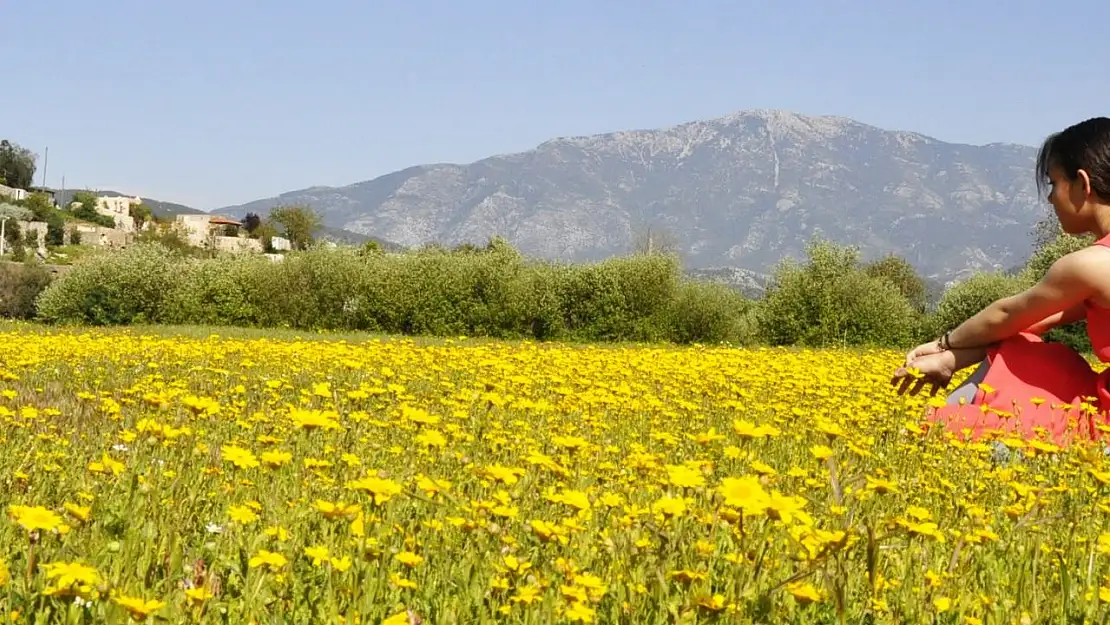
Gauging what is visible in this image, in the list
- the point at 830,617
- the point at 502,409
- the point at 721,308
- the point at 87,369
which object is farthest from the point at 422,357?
the point at 721,308

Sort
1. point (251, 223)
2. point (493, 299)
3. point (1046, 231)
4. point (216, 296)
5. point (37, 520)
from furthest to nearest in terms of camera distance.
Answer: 1. point (251, 223)
2. point (1046, 231)
3. point (216, 296)
4. point (493, 299)
5. point (37, 520)

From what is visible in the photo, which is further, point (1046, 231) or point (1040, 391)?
point (1046, 231)

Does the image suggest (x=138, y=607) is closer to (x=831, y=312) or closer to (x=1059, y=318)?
(x=1059, y=318)

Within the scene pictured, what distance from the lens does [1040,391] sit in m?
5.26

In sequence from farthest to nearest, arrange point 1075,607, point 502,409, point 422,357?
point 422,357, point 502,409, point 1075,607

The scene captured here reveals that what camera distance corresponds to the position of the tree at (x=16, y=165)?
539ft

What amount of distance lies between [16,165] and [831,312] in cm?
16453

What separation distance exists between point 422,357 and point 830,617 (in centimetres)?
883

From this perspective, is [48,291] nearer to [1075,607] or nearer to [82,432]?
[82,432]

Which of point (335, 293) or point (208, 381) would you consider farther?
point (335, 293)

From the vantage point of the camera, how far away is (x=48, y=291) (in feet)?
124

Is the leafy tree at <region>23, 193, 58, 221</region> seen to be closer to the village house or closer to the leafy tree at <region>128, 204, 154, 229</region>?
the village house

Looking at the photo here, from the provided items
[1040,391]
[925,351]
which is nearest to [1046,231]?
[925,351]

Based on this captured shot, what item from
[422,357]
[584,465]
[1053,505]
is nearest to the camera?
[1053,505]
